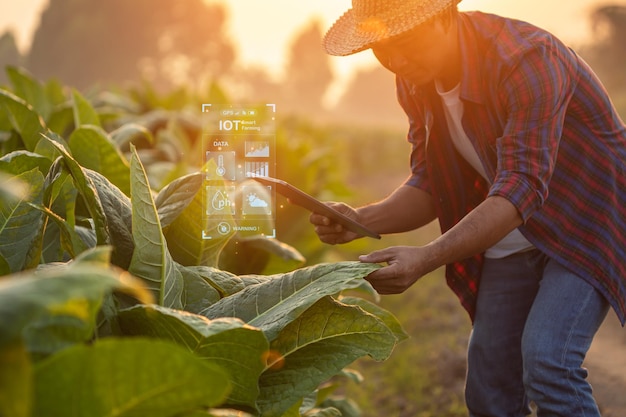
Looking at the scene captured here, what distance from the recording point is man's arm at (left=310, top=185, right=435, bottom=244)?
308 cm

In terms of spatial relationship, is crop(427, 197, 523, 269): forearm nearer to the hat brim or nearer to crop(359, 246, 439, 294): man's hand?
crop(359, 246, 439, 294): man's hand

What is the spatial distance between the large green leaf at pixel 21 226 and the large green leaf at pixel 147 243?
22 centimetres

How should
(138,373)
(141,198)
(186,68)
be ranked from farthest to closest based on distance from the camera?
1. (186,68)
2. (141,198)
3. (138,373)

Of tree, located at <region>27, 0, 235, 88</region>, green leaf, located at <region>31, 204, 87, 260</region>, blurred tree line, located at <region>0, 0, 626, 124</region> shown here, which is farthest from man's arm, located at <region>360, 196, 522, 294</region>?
tree, located at <region>27, 0, 235, 88</region>

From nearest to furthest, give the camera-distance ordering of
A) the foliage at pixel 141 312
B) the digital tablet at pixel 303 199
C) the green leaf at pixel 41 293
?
the green leaf at pixel 41 293 < the foliage at pixel 141 312 < the digital tablet at pixel 303 199

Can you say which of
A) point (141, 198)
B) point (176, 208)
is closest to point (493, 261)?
point (176, 208)

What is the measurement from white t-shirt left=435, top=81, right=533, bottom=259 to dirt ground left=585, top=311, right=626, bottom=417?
6.66 feet

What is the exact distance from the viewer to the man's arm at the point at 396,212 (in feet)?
10.1

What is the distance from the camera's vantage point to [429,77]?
278cm

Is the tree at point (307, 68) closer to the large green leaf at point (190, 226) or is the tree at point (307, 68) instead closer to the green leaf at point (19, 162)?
the large green leaf at point (190, 226)

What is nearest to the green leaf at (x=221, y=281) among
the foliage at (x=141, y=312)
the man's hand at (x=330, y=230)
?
the foliage at (x=141, y=312)

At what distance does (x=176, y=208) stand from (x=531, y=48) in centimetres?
150

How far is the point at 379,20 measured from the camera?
2.67 meters

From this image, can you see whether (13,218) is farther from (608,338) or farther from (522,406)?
(608,338)
